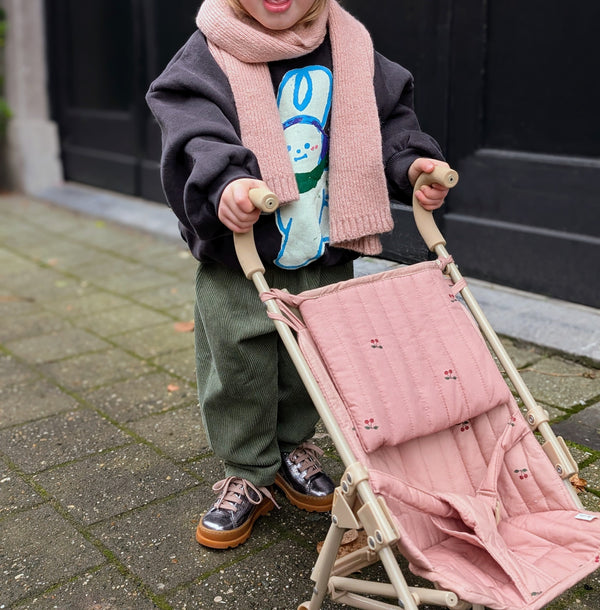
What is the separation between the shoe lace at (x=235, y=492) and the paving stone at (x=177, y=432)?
18.6 inches

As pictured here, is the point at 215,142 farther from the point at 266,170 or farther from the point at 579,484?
the point at 579,484

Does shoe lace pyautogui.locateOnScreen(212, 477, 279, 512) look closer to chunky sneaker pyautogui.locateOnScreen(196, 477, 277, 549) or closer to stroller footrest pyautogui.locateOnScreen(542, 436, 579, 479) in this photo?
chunky sneaker pyautogui.locateOnScreen(196, 477, 277, 549)

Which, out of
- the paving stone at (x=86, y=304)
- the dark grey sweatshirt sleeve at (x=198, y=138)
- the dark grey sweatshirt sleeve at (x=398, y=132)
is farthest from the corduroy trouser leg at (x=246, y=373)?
the paving stone at (x=86, y=304)

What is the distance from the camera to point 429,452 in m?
2.00

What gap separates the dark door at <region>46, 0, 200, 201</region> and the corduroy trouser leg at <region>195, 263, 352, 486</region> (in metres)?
4.30

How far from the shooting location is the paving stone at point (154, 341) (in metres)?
4.03

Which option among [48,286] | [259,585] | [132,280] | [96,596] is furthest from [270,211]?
[48,286]

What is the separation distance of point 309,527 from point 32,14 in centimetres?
671

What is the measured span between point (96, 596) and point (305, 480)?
2.32 ft

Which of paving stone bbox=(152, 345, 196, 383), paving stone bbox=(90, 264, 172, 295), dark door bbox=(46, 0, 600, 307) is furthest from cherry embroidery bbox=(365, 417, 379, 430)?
paving stone bbox=(90, 264, 172, 295)

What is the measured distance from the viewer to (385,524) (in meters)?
1.70

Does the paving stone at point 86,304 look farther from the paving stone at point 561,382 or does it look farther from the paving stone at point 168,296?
the paving stone at point 561,382

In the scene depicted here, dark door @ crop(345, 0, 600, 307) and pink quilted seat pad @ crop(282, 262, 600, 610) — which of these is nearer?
pink quilted seat pad @ crop(282, 262, 600, 610)

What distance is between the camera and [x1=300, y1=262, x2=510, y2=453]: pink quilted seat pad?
1.88 meters
